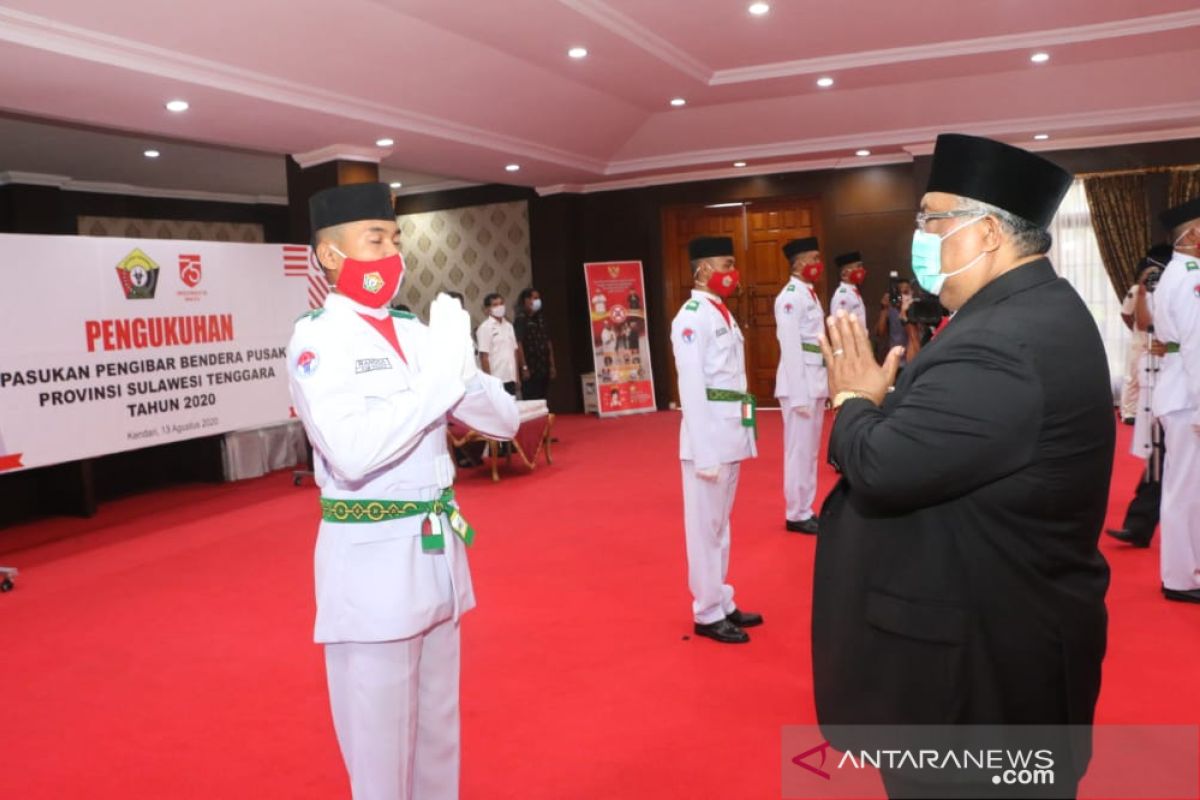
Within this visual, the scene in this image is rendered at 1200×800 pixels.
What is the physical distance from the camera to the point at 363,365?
1.99 meters

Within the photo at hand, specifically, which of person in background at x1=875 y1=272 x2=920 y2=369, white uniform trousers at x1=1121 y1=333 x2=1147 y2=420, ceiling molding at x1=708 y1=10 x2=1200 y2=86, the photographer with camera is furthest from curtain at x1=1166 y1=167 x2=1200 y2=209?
the photographer with camera

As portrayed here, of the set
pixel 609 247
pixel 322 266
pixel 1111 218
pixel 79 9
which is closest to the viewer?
pixel 322 266

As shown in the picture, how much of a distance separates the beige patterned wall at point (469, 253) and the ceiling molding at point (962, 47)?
474cm

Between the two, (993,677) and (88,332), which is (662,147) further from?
(993,677)

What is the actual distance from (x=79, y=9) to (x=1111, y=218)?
32.2 feet

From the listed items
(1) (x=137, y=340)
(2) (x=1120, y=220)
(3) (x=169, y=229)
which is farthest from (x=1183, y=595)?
(3) (x=169, y=229)

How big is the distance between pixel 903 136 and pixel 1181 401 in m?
6.90

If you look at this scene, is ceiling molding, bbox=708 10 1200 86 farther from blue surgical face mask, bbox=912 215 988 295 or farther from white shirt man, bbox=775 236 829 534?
blue surgical face mask, bbox=912 215 988 295

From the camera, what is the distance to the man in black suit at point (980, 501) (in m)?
1.45

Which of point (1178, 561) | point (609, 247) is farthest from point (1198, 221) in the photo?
point (609, 247)

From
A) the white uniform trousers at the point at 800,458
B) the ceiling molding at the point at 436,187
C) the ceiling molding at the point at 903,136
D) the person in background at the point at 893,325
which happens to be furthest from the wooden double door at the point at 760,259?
the white uniform trousers at the point at 800,458

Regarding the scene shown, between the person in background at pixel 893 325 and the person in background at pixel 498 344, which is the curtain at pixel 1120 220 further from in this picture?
the person in background at pixel 498 344

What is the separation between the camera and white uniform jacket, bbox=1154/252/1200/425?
3.86 meters

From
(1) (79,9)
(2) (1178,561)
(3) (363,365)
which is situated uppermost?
(1) (79,9)
